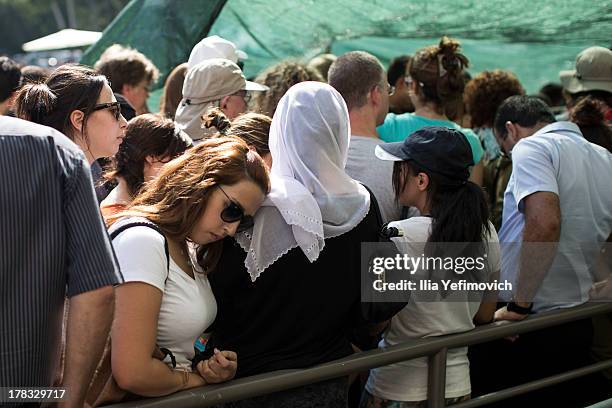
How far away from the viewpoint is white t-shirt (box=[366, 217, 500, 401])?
2941mm

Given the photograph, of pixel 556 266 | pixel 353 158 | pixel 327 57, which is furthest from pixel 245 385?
pixel 327 57

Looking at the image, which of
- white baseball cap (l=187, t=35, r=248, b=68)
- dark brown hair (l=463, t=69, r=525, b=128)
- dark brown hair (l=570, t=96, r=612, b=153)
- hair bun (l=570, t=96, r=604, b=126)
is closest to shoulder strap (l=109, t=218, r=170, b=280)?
white baseball cap (l=187, t=35, r=248, b=68)

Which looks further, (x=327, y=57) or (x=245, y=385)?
(x=327, y=57)

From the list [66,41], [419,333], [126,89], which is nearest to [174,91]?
[126,89]

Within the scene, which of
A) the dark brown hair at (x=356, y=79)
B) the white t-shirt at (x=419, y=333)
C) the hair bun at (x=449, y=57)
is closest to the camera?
the white t-shirt at (x=419, y=333)

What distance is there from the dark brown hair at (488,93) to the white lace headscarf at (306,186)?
275 centimetres

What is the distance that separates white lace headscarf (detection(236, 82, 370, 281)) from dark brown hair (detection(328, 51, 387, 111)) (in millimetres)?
1150

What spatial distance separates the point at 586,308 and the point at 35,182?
7.86 feet

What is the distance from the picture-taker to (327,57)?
5.44 meters

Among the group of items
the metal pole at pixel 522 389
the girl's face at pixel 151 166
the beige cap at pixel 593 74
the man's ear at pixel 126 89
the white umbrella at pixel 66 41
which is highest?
the girl's face at pixel 151 166

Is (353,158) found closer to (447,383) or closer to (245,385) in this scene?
(447,383)

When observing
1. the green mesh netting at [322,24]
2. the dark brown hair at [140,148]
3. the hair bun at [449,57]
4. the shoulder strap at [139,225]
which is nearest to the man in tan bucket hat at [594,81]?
the green mesh netting at [322,24]

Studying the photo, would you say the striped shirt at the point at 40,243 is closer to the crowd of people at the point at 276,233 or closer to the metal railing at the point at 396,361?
the crowd of people at the point at 276,233

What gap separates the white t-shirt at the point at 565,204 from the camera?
11.7ft
